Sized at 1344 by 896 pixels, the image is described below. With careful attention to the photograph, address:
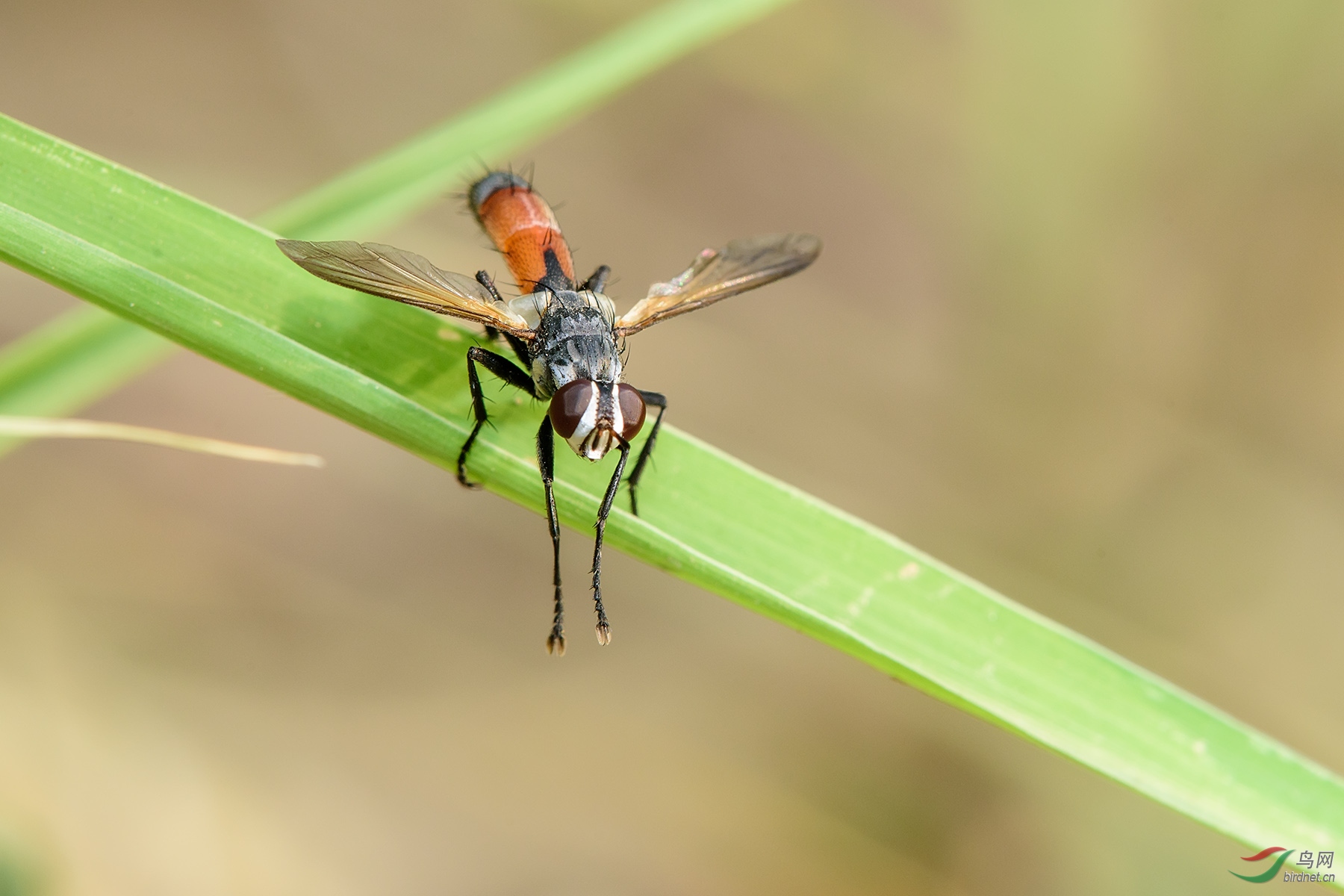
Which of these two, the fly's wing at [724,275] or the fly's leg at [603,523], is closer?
the fly's leg at [603,523]

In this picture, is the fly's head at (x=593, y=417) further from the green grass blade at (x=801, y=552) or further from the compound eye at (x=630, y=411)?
the green grass blade at (x=801, y=552)

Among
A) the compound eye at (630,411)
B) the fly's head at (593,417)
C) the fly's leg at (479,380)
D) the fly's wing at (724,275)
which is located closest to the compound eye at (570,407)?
the fly's head at (593,417)

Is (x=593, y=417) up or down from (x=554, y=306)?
down

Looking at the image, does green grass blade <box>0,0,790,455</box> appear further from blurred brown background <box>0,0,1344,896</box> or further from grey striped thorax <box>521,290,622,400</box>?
blurred brown background <box>0,0,1344,896</box>

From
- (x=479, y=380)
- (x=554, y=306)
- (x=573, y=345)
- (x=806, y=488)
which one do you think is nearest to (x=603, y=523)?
(x=479, y=380)

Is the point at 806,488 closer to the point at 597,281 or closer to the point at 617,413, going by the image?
the point at 597,281
